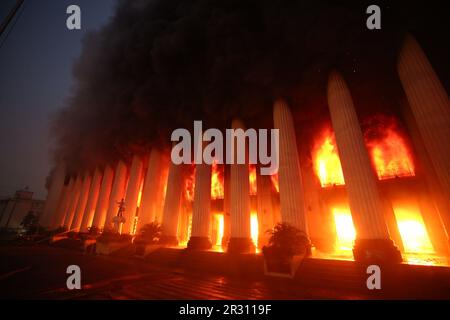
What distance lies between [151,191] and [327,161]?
14.1 meters

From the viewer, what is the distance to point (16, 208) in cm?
5197

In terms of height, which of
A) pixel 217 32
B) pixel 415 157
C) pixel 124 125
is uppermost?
pixel 217 32

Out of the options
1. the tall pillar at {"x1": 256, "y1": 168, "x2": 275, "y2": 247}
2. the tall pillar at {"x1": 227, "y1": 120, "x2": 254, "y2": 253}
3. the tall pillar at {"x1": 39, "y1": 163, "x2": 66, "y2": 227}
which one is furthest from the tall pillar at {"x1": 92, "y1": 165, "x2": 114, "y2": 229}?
the tall pillar at {"x1": 227, "y1": 120, "x2": 254, "y2": 253}

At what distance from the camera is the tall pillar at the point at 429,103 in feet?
22.5

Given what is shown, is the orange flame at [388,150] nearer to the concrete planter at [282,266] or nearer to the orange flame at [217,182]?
the concrete planter at [282,266]

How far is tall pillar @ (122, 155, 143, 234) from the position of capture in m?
16.8

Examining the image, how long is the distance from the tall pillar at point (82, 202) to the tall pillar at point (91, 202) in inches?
71.3

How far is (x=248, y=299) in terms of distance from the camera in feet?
14.7

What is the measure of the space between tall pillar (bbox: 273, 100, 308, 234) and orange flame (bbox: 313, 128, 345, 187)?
15.4 feet

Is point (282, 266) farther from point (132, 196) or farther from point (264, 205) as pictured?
point (132, 196)

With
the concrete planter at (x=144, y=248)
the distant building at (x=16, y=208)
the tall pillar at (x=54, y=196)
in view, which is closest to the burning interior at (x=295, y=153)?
the concrete planter at (x=144, y=248)
